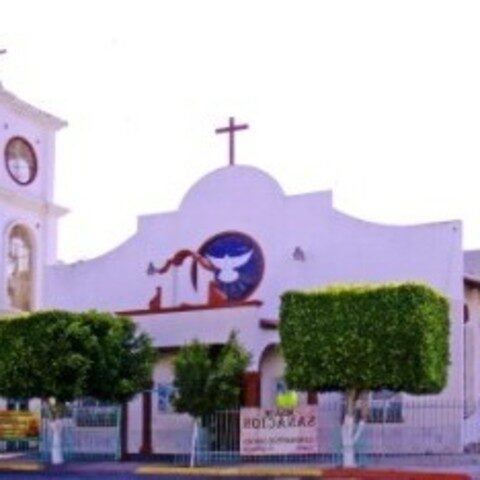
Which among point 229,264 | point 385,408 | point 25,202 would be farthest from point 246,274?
point 25,202

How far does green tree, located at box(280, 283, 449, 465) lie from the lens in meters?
27.7

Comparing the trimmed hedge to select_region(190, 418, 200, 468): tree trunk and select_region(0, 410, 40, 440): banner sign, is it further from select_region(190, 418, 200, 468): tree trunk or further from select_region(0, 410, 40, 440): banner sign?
select_region(0, 410, 40, 440): banner sign

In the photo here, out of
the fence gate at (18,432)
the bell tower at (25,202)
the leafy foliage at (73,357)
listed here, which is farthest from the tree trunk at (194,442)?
the bell tower at (25,202)

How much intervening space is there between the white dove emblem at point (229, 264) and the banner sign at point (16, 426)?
25.6 feet

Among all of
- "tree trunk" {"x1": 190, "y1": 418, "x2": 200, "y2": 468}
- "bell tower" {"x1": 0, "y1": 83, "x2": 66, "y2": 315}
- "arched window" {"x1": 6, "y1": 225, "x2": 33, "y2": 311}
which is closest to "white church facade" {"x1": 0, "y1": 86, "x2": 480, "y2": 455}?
"tree trunk" {"x1": 190, "y1": 418, "x2": 200, "y2": 468}

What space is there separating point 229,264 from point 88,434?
264 inches

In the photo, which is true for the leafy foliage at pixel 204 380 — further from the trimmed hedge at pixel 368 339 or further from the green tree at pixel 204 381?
the trimmed hedge at pixel 368 339

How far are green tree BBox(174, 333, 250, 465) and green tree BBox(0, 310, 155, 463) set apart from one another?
2.22 metres

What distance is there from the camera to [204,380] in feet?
102

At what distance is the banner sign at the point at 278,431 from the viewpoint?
100ft

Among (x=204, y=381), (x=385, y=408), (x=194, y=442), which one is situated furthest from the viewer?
(x=385, y=408)

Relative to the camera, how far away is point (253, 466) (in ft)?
98.9

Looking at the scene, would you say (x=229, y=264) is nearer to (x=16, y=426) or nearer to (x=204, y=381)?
(x=204, y=381)

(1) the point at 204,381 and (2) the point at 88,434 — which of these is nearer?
(1) the point at 204,381
